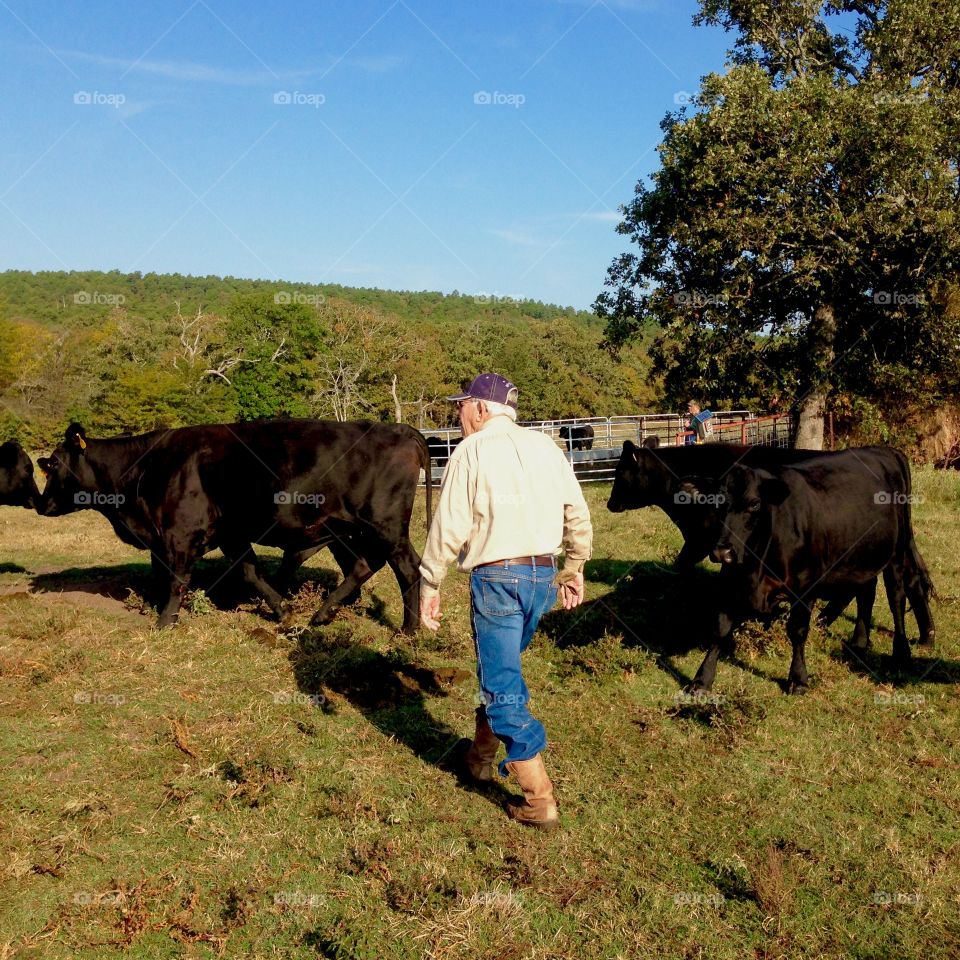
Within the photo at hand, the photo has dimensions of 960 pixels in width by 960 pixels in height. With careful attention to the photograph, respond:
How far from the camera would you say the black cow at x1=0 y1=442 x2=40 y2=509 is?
10.5m

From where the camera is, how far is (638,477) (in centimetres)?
998

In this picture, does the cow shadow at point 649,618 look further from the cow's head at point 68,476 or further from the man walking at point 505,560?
the cow's head at point 68,476

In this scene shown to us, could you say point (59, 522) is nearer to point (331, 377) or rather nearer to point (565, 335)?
point (331, 377)

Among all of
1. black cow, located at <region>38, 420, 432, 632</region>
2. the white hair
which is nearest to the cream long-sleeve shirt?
the white hair

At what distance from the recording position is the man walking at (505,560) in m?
4.26

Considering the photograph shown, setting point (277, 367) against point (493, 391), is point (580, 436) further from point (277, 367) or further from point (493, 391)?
point (277, 367)

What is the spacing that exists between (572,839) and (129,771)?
8.57ft

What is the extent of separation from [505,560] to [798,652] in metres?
3.51

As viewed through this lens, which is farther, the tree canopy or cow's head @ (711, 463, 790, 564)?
the tree canopy

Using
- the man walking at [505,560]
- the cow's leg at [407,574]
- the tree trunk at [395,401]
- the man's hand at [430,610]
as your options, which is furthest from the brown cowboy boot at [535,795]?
the tree trunk at [395,401]

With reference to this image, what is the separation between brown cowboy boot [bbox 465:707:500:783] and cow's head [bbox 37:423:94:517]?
6.15m

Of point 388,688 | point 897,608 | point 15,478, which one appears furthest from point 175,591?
point 897,608

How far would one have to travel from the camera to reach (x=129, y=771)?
5000 millimetres

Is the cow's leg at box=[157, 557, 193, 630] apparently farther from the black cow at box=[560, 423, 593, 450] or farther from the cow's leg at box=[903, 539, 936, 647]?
the black cow at box=[560, 423, 593, 450]
